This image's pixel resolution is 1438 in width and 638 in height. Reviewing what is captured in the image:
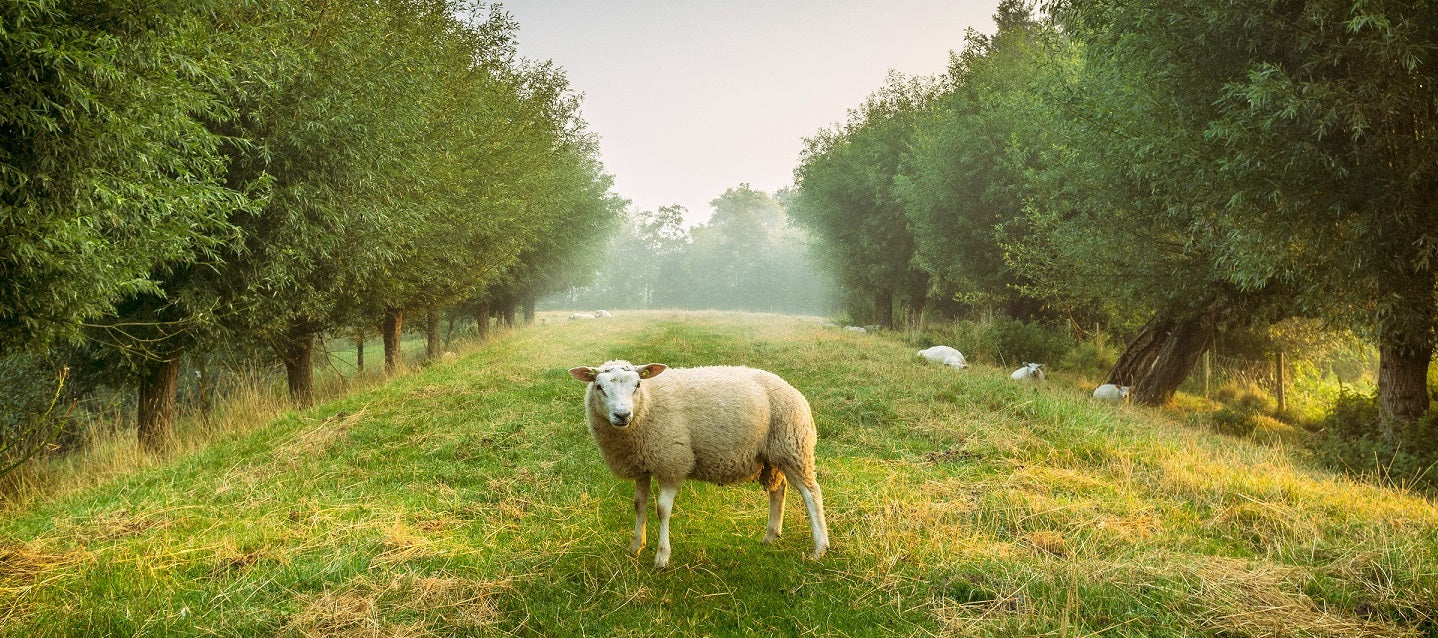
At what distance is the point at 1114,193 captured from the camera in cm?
1197

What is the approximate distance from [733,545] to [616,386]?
5.50 ft

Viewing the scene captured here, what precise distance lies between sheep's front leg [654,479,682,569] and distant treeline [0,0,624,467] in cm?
396

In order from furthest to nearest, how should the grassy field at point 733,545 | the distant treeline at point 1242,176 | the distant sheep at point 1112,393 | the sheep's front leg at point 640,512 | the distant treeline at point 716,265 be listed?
the distant treeline at point 716,265, the distant sheep at point 1112,393, the distant treeline at point 1242,176, the sheep's front leg at point 640,512, the grassy field at point 733,545

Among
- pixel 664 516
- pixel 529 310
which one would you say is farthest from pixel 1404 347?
pixel 529 310

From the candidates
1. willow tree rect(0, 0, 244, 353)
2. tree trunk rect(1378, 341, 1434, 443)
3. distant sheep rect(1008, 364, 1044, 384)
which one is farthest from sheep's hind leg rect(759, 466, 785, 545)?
distant sheep rect(1008, 364, 1044, 384)

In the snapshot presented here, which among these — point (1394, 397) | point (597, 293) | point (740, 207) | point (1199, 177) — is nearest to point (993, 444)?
point (1199, 177)

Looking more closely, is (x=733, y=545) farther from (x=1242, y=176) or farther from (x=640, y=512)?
(x=1242, y=176)

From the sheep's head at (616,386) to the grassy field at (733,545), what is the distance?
1.16 metres

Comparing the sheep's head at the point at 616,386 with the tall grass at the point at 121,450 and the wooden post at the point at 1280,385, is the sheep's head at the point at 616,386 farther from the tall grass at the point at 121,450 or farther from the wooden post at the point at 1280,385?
the wooden post at the point at 1280,385

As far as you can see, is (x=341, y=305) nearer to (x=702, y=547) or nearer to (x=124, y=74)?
(x=124, y=74)

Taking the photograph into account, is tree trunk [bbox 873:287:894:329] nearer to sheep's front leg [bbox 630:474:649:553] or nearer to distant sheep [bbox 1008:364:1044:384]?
distant sheep [bbox 1008:364:1044:384]

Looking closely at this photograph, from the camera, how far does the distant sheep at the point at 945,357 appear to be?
15.9m

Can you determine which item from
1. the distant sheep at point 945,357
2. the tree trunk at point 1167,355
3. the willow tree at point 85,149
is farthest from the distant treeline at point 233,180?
the tree trunk at point 1167,355

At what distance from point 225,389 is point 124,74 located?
42.4 feet
